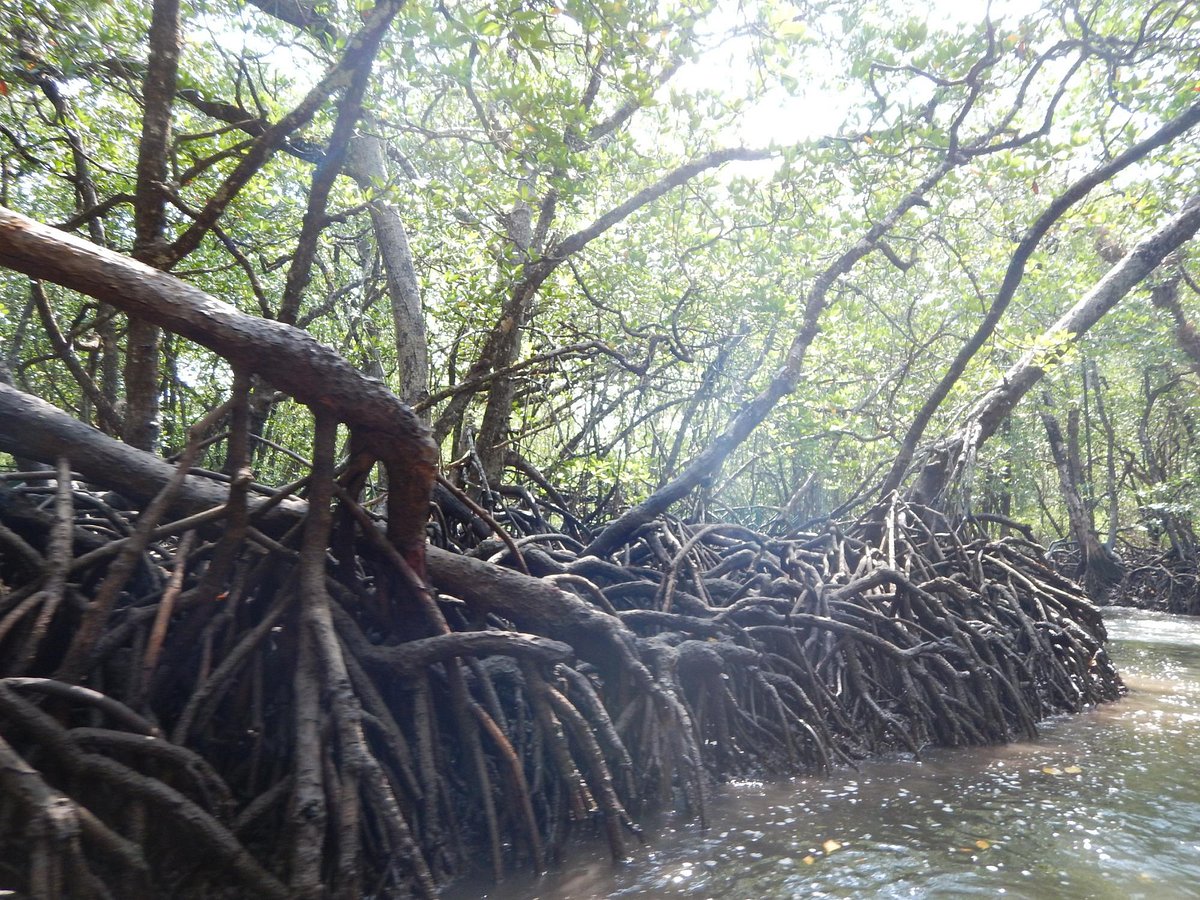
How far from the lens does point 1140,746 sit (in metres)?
4.48

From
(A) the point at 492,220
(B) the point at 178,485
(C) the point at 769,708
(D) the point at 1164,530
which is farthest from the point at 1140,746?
(D) the point at 1164,530

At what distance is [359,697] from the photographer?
104 inches

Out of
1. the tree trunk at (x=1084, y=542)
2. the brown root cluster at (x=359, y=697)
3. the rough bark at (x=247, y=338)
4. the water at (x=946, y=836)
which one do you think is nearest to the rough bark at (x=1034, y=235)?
the brown root cluster at (x=359, y=697)

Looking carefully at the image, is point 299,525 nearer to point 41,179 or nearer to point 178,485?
point 178,485

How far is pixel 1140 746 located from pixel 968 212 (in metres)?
5.34

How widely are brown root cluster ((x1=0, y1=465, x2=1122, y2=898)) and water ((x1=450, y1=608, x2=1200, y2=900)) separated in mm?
157

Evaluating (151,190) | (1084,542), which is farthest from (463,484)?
(1084,542)

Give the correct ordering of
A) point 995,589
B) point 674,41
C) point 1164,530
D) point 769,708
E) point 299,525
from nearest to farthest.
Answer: point 299,525, point 769,708, point 674,41, point 995,589, point 1164,530

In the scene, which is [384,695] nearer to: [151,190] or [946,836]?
[946,836]

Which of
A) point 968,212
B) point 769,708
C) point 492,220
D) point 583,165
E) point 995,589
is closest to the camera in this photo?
point 769,708

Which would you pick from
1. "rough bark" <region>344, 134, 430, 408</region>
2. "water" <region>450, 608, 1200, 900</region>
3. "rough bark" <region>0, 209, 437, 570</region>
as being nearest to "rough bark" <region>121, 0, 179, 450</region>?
"rough bark" <region>0, 209, 437, 570</region>

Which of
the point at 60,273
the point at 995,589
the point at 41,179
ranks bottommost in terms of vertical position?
the point at 995,589

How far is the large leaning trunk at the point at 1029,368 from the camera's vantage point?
630cm

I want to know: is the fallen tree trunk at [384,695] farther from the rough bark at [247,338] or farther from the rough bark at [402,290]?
the rough bark at [402,290]
